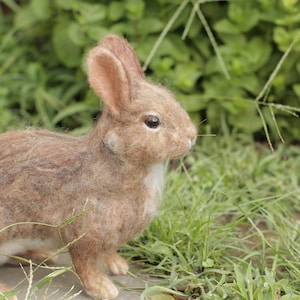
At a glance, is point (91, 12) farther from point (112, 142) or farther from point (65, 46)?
point (112, 142)

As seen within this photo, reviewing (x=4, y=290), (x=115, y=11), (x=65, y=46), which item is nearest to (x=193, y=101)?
(x=115, y=11)

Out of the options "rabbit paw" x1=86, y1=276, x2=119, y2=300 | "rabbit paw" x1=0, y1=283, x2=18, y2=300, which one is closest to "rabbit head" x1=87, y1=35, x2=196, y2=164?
"rabbit paw" x1=86, y1=276, x2=119, y2=300

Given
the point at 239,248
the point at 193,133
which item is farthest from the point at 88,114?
the point at 193,133

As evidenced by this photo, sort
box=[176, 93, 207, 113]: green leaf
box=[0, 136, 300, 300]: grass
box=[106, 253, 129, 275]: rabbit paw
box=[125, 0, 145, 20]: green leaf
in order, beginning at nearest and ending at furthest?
1. box=[0, 136, 300, 300]: grass
2. box=[106, 253, 129, 275]: rabbit paw
3. box=[125, 0, 145, 20]: green leaf
4. box=[176, 93, 207, 113]: green leaf

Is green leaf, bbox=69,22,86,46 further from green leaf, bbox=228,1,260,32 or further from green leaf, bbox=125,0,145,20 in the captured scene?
green leaf, bbox=228,1,260,32

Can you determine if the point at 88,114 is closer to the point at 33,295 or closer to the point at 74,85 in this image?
the point at 74,85

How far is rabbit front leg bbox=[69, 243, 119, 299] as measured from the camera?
2748 millimetres

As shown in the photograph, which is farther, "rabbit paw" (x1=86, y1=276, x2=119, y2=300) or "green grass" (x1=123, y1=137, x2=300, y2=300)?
"green grass" (x1=123, y1=137, x2=300, y2=300)

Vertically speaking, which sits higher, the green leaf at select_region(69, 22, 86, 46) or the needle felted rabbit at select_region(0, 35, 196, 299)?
the needle felted rabbit at select_region(0, 35, 196, 299)

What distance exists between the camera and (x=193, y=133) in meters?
2.70

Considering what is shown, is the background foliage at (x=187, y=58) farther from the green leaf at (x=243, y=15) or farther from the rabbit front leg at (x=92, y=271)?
the rabbit front leg at (x=92, y=271)

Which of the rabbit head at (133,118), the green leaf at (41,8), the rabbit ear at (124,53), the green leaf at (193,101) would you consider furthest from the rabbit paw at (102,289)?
the green leaf at (41,8)

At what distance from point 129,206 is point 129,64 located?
52cm

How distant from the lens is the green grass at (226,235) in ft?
9.68
